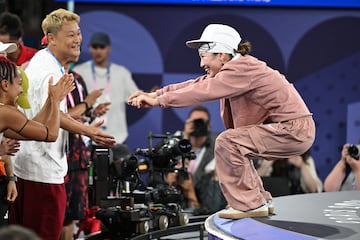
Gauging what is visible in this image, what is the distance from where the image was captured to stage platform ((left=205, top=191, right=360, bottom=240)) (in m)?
4.55

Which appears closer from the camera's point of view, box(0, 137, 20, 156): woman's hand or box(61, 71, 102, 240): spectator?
box(0, 137, 20, 156): woman's hand

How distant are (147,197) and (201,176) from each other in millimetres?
1479

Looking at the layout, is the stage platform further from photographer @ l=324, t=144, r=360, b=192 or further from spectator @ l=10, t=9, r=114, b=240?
spectator @ l=10, t=9, r=114, b=240

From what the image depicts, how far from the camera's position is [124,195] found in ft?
21.0

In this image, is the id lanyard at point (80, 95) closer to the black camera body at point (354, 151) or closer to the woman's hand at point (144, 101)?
the woman's hand at point (144, 101)

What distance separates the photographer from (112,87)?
28.7 ft

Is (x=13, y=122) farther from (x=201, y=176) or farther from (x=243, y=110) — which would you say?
(x=201, y=176)

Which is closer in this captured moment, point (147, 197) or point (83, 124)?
point (83, 124)

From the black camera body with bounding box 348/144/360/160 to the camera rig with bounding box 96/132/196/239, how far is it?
129 cm

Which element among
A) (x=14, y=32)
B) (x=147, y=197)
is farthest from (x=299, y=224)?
(x=14, y=32)

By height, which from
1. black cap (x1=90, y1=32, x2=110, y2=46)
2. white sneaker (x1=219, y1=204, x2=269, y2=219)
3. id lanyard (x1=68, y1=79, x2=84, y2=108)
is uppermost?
black cap (x1=90, y1=32, x2=110, y2=46)

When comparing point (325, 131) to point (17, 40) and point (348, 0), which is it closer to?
point (348, 0)

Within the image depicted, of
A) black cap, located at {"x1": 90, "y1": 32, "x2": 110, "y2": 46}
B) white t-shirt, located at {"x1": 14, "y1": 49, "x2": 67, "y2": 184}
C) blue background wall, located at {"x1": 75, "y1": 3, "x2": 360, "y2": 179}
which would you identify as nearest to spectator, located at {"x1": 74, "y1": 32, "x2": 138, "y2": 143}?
black cap, located at {"x1": 90, "y1": 32, "x2": 110, "y2": 46}

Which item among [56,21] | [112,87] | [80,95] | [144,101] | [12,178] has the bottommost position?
[12,178]
